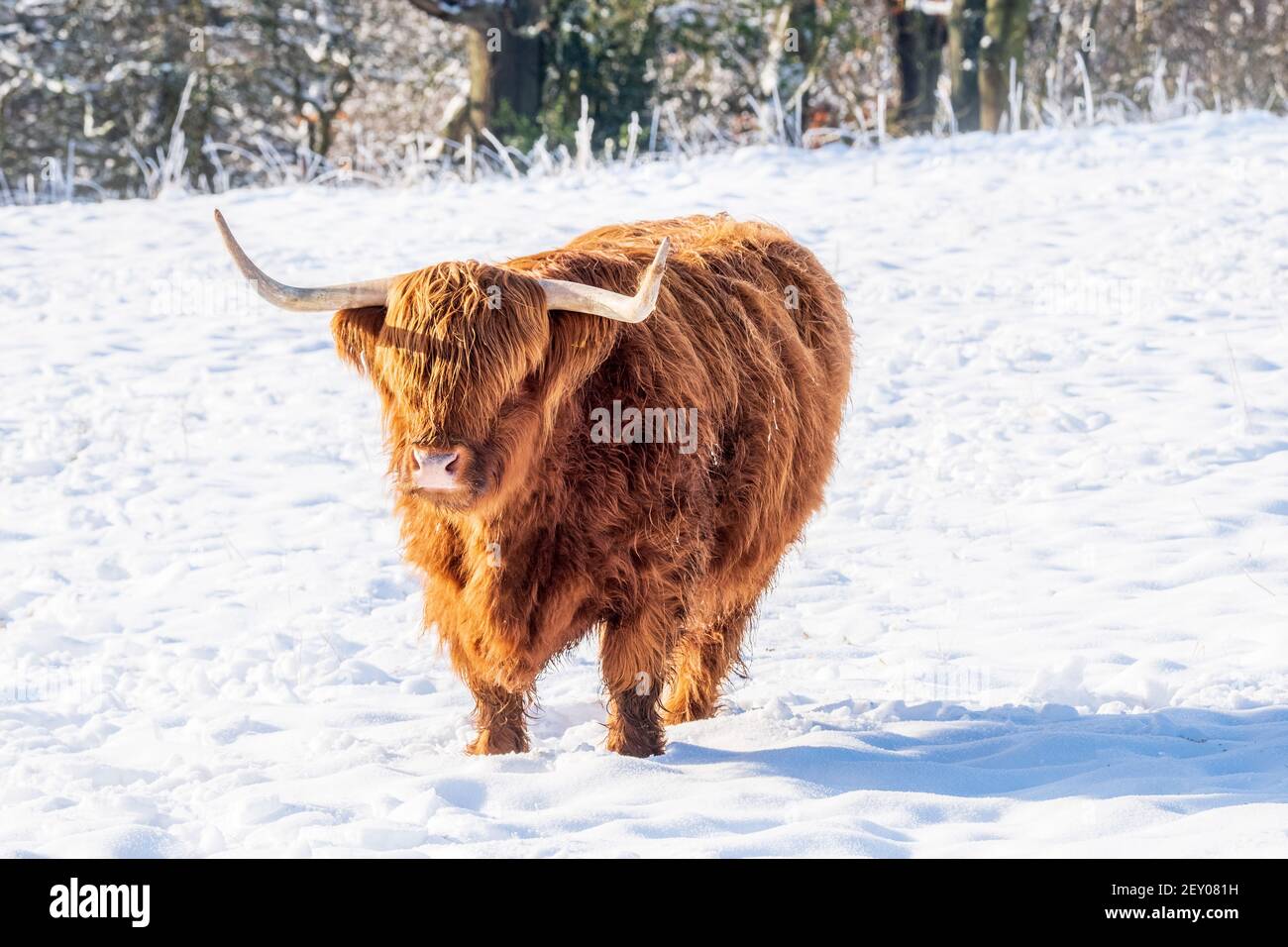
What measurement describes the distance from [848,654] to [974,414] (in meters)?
2.44

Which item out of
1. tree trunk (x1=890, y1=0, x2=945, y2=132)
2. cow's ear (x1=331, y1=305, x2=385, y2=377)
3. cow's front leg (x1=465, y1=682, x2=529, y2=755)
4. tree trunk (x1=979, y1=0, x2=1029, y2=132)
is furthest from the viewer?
tree trunk (x1=890, y1=0, x2=945, y2=132)

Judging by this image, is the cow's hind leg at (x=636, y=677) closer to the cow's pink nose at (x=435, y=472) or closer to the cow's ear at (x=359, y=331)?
the cow's pink nose at (x=435, y=472)

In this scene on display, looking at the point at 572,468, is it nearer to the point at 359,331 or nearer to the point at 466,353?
the point at 466,353

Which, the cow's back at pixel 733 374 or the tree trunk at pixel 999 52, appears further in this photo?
the tree trunk at pixel 999 52

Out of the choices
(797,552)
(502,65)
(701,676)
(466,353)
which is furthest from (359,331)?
(502,65)

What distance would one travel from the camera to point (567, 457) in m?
4.18

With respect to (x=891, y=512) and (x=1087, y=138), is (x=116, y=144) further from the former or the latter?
(x=891, y=512)

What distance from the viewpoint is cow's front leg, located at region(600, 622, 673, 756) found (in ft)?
14.0

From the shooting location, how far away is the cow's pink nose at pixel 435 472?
150 inches

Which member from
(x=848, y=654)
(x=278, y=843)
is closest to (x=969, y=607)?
(x=848, y=654)

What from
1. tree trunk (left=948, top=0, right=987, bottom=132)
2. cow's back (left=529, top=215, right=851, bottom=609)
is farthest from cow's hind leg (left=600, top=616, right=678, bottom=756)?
tree trunk (left=948, top=0, right=987, bottom=132)

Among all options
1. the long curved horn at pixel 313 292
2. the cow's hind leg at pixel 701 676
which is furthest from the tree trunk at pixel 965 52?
the long curved horn at pixel 313 292

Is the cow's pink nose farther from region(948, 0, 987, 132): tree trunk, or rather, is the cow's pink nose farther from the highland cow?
region(948, 0, 987, 132): tree trunk
